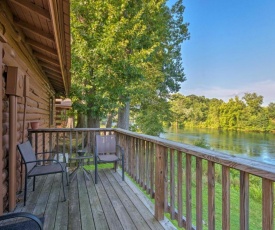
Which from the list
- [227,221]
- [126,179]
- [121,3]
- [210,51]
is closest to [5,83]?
[126,179]

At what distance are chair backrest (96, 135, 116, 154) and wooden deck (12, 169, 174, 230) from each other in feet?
1.93

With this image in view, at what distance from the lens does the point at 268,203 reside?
3.42ft

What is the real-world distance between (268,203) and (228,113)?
3636cm

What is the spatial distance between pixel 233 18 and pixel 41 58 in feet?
72.9

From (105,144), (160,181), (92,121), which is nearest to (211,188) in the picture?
(160,181)

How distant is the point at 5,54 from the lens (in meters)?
2.37

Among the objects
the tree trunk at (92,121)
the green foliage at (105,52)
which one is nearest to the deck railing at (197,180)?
the green foliage at (105,52)

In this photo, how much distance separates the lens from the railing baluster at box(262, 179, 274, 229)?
103 centimetres

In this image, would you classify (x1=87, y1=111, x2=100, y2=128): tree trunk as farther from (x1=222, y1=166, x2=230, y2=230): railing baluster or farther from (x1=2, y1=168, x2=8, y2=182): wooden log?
(x1=222, y1=166, x2=230, y2=230): railing baluster

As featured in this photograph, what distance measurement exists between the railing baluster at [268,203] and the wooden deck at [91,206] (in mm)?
1230

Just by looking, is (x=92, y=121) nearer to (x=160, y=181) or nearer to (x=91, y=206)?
(x=91, y=206)

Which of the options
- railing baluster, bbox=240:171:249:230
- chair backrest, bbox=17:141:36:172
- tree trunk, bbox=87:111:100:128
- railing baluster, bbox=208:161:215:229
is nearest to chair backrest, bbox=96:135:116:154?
chair backrest, bbox=17:141:36:172

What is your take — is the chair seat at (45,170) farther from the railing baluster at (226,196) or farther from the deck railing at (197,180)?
the railing baluster at (226,196)

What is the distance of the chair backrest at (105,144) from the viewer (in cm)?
382
